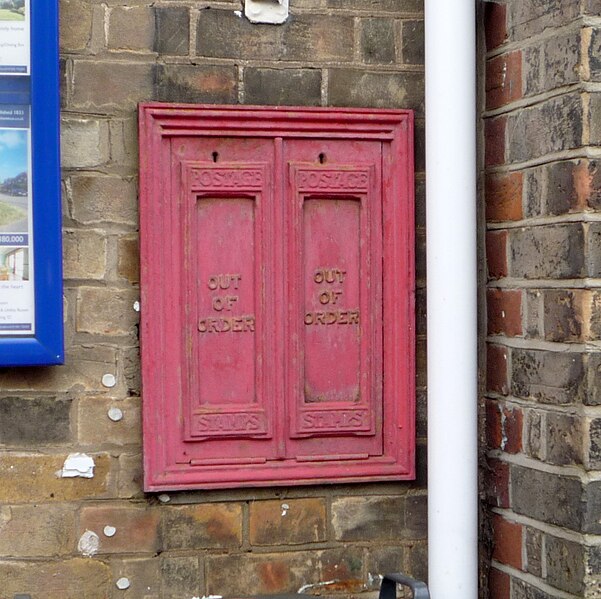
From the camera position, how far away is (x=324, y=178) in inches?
94.4

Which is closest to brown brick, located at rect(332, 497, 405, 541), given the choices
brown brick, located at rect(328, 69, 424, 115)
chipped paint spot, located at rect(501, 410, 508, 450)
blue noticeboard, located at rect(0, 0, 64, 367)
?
chipped paint spot, located at rect(501, 410, 508, 450)

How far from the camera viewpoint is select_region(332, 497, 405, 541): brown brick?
2.42 metres

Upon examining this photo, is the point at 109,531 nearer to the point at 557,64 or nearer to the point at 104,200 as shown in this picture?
the point at 104,200

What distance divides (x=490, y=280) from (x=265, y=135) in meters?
0.67

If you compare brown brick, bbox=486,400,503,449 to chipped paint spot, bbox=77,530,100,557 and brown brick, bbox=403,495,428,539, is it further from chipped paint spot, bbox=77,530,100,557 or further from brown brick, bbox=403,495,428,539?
chipped paint spot, bbox=77,530,100,557

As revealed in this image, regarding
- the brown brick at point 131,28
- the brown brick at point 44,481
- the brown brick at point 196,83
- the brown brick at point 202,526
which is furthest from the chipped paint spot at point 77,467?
the brown brick at point 131,28

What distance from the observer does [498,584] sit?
2.33 metres

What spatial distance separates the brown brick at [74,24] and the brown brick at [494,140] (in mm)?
1017

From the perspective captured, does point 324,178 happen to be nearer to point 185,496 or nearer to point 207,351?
point 207,351

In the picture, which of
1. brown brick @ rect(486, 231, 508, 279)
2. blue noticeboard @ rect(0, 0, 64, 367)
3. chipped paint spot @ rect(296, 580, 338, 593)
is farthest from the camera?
chipped paint spot @ rect(296, 580, 338, 593)

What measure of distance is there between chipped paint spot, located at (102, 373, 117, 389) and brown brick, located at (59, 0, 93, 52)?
2.62ft

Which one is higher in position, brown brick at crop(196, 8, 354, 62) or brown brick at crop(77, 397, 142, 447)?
brown brick at crop(196, 8, 354, 62)

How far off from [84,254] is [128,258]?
11cm

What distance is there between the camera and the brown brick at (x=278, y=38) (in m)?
2.35
